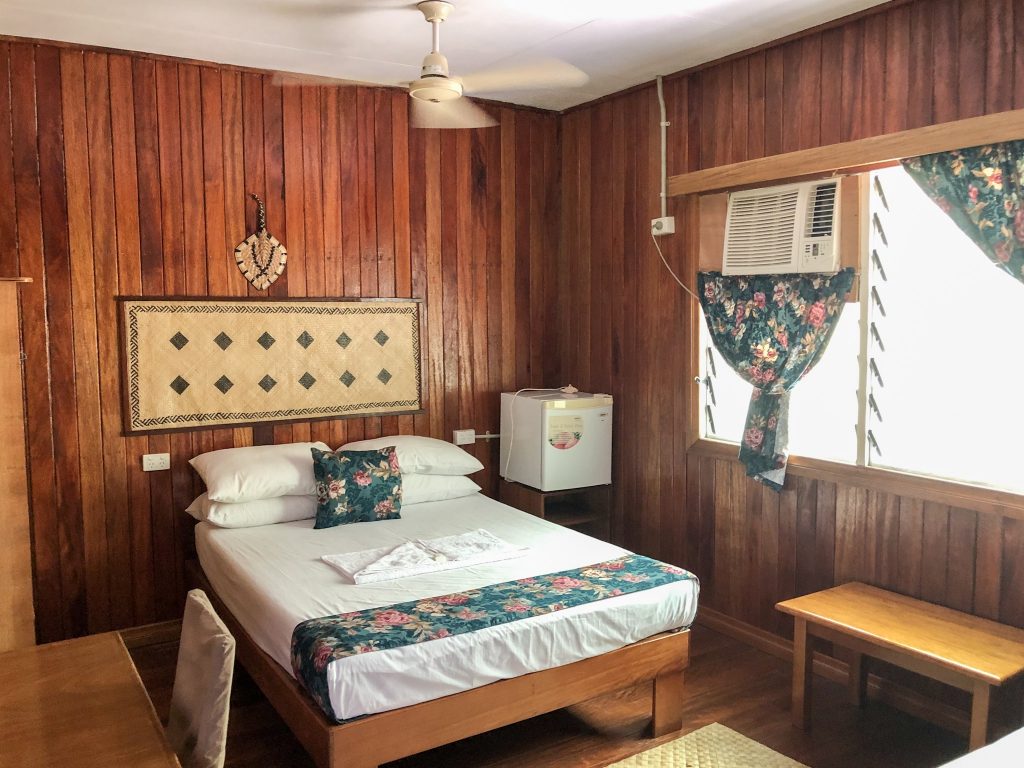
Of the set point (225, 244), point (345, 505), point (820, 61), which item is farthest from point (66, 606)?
point (820, 61)

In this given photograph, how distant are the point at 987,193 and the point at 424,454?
8.48 feet

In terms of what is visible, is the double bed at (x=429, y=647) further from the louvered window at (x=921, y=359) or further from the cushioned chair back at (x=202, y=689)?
the louvered window at (x=921, y=359)

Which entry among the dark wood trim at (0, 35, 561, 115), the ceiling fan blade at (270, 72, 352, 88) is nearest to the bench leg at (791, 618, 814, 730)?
the dark wood trim at (0, 35, 561, 115)

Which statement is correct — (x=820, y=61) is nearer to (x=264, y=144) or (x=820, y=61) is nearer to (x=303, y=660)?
(x=264, y=144)

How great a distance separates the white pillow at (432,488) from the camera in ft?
13.1

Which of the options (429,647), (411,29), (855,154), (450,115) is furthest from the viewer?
(450,115)

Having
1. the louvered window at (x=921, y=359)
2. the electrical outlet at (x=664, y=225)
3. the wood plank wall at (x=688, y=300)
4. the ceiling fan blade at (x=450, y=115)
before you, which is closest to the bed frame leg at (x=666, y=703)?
the wood plank wall at (x=688, y=300)

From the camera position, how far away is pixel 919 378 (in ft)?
10.5

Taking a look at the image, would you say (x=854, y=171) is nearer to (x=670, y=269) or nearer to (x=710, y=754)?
(x=670, y=269)

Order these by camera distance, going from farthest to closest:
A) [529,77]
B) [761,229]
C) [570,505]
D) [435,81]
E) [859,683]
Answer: [570,505], [529,77], [761,229], [859,683], [435,81]

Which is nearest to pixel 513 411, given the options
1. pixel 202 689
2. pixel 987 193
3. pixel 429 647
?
pixel 429 647

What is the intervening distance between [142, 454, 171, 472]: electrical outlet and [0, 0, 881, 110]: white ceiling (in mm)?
1783

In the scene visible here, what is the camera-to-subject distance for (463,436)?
4617mm

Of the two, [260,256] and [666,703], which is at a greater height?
[260,256]
